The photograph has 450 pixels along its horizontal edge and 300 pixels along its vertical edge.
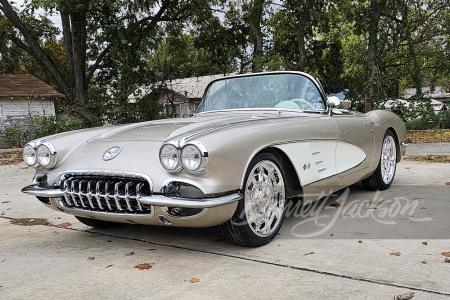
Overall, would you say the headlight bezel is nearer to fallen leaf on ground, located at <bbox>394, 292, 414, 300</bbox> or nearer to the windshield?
fallen leaf on ground, located at <bbox>394, 292, 414, 300</bbox>

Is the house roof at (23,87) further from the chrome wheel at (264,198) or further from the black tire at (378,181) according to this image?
the chrome wheel at (264,198)

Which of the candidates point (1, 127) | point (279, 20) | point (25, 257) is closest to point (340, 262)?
point (25, 257)

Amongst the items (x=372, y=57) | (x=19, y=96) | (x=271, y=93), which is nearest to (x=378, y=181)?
(x=271, y=93)

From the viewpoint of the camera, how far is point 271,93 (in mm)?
4336

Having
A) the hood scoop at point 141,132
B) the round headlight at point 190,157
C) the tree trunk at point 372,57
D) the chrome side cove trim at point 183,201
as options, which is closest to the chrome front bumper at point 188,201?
the chrome side cove trim at point 183,201

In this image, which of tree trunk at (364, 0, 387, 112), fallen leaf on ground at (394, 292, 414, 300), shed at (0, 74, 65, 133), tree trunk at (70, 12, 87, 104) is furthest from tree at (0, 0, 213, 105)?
fallen leaf on ground at (394, 292, 414, 300)

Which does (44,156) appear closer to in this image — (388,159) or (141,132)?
(141,132)

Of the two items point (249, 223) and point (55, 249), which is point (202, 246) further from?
point (55, 249)

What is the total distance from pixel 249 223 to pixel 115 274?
98cm

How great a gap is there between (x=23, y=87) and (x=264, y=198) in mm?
24672

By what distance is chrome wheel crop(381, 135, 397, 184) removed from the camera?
542cm

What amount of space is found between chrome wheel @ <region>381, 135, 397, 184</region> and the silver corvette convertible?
42.5 inches

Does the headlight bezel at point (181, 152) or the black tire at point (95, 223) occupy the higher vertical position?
the headlight bezel at point (181, 152)

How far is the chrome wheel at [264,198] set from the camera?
3.15 m
